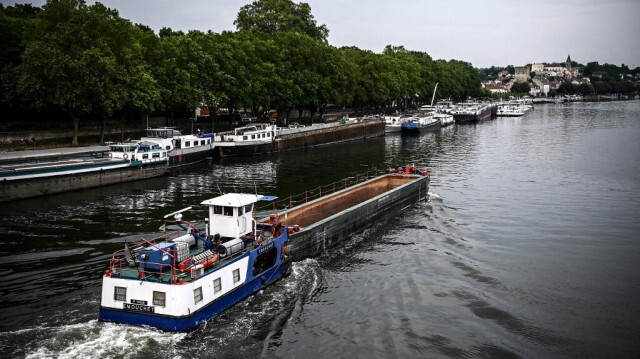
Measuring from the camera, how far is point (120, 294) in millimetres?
25000

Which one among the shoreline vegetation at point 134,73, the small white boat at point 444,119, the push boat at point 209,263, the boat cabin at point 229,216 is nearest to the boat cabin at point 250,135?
the shoreline vegetation at point 134,73

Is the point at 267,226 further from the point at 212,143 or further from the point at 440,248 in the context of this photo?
the point at 212,143

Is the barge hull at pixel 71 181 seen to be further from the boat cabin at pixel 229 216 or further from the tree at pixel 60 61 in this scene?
the boat cabin at pixel 229 216

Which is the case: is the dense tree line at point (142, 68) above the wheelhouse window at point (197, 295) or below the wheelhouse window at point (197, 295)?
above

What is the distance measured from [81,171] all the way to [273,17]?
101m

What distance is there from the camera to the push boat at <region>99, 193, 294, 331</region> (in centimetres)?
2469

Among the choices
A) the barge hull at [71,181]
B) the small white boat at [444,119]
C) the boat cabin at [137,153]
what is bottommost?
the barge hull at [71,181]

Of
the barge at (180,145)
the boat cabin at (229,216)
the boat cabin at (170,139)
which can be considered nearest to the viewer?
the boat cabin at (229,216)

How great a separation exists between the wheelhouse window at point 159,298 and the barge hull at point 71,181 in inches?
1290

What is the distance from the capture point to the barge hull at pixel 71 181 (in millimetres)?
50156

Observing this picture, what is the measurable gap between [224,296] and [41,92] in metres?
49.5

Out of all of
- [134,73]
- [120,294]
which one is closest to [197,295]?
[120,294]

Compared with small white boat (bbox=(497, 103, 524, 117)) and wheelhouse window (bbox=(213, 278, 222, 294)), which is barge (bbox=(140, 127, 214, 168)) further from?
small white boat (bbox=(497, 103, 524, 117))

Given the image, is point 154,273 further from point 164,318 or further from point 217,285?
point 217,285
